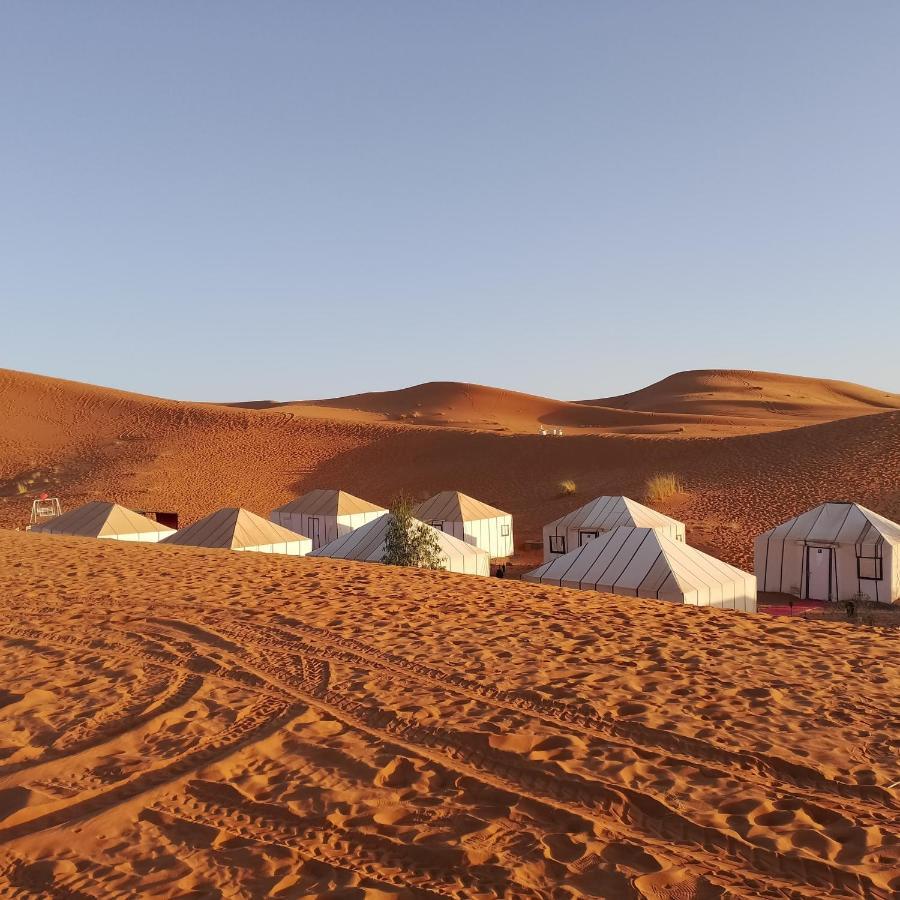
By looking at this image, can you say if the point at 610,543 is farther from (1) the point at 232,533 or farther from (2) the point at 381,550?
(1) the point at 232,533

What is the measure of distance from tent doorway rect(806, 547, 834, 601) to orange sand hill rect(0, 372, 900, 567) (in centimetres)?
377

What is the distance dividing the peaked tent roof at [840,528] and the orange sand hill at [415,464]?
3586mm

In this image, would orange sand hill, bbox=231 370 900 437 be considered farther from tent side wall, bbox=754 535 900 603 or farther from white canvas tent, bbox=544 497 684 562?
tent side wall, bbox=754 535 900 603

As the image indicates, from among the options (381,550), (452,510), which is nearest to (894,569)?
(381,550)

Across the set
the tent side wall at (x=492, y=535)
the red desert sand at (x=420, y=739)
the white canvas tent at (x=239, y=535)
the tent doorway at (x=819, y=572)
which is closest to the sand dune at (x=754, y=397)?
the tent side wall at (x=492, y=535)

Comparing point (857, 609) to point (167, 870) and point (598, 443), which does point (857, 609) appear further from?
point (598, 443)

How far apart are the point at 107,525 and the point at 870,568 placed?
1992 centimetres

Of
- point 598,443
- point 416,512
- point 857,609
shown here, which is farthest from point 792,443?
point 857,609

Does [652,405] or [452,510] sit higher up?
[652,405]

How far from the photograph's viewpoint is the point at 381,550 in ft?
62.0

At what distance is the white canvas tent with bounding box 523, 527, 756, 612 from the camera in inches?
572

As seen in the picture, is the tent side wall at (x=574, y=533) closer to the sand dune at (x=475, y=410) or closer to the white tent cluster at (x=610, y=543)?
the white tent cluster at (x=610, y=543)

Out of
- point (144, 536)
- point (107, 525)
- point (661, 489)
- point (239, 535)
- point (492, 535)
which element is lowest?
point (144, 536)

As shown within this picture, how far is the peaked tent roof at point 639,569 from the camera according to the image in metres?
14.6
